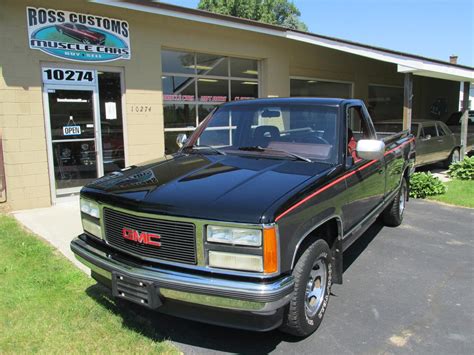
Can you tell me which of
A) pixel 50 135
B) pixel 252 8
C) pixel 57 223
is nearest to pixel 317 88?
pixel 50 135

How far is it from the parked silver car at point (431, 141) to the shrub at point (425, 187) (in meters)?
1.66

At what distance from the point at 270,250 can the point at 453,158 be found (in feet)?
40.3

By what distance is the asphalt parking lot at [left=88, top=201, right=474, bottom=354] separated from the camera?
3.31 m

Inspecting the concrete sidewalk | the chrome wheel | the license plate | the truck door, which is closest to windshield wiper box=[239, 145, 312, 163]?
the truck door

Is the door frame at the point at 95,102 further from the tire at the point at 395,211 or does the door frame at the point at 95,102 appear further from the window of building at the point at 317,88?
the window of building at the point at 317,88

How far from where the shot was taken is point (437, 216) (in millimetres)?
7531

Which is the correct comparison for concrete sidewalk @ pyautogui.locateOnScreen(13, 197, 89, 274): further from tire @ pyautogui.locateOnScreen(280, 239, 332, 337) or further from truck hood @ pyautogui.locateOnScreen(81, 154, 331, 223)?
tire @ pyautogui.locateOnScreen(280, 239, 332, 337)

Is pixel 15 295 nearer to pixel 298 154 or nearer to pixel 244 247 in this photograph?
pixel 244 247

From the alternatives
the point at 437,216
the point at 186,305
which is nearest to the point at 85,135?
the point at 186,305

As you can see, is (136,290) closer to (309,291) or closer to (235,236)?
(235,236)

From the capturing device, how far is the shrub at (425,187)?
9.12 m

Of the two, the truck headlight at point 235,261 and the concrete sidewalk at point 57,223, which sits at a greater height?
the truck headlight at point 235,261

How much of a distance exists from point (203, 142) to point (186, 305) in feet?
7.23

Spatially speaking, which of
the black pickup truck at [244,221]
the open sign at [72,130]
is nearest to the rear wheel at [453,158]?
the black pickup truck at [244,221]
